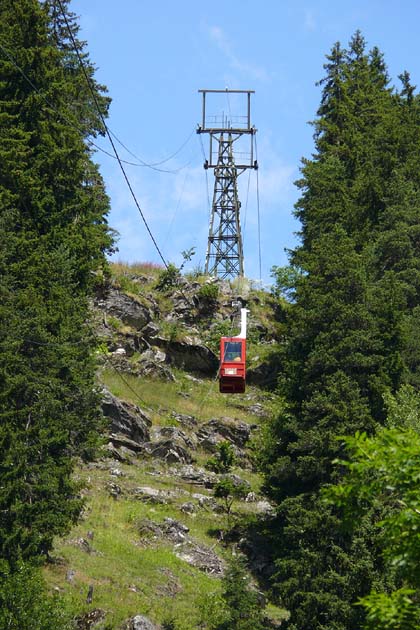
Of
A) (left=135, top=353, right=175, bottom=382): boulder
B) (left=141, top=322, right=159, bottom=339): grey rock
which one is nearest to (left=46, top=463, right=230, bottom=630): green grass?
(left=135, top=353, right=175, bottom=382): boulder

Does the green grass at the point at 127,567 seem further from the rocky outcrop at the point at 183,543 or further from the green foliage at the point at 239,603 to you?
the green foliage at the point at 239,603

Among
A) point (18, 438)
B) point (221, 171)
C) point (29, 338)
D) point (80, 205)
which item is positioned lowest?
point (18, 438)

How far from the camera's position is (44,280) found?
1302 inches

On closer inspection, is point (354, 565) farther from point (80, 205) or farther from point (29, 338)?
point (80, 205)

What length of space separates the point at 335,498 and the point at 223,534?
22.8 m

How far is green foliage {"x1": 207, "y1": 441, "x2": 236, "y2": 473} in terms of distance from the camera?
129ft

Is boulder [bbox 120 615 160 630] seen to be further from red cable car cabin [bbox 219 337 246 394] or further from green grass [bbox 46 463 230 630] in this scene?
red cable car cabin [bbox 219 337 246 394]

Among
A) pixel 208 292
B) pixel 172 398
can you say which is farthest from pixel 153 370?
pixel 208 292

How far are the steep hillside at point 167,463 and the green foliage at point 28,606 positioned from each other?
205 cm

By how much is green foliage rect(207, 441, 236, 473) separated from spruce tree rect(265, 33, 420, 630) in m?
3.73

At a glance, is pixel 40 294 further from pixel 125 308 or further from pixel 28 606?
pixel 125 308

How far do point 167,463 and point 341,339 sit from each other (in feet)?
27.5

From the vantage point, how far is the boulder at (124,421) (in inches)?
1524

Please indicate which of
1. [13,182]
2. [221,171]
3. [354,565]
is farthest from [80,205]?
[221,171]
